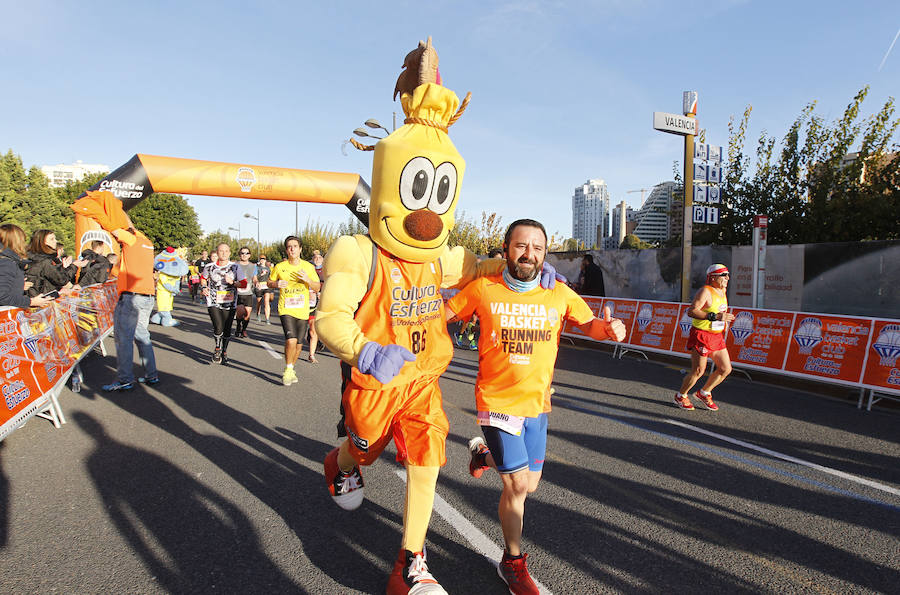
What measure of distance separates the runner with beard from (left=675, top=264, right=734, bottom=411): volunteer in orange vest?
660 centimetres

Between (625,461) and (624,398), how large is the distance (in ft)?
7.63

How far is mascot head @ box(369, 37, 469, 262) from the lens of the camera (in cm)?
243

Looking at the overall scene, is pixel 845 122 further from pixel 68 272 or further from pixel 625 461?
pixel 68 272

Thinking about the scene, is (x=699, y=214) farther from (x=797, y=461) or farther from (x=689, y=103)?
(x=797, y=461)

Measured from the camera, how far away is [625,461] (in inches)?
168

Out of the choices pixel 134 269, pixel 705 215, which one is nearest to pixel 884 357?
pixel 705 215

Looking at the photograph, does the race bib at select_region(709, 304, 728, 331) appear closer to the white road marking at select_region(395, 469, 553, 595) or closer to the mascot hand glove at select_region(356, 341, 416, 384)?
the white road marking at select_region(395, 469, 553, 595)

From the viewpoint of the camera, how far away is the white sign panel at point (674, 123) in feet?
35.8

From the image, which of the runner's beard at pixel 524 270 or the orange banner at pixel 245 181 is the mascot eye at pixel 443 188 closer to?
the runner's beard at pixel 524 270

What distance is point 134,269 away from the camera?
20.2 ft


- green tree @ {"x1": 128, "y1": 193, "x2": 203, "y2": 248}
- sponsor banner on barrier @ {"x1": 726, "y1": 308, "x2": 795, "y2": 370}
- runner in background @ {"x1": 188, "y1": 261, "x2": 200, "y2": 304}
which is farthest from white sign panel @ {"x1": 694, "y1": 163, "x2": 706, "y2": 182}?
green tree @ {"x1": 128, "y1": 193, "x2": 203, "y2": 248}

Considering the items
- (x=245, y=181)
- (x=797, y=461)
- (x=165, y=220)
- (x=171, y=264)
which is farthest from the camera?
(x=165, y=220)

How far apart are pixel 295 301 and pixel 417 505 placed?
521 centimetres

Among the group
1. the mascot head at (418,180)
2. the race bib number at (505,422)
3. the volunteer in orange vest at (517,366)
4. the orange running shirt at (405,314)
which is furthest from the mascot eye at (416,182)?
the race bib number at (505,422)
